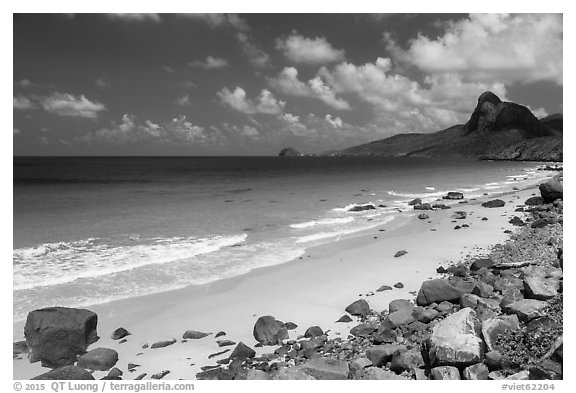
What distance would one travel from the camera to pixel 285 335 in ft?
27.7

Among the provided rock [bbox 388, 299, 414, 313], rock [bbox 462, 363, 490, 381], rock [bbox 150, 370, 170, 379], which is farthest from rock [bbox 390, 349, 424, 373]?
rock [bbox 150, 370, 170, 379]

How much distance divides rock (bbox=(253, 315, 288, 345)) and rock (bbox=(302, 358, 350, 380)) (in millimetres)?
1915

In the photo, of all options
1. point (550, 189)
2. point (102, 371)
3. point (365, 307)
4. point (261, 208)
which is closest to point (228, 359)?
point (102, 371)

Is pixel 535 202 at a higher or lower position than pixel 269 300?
higher

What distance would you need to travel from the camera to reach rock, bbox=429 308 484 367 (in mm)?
6090

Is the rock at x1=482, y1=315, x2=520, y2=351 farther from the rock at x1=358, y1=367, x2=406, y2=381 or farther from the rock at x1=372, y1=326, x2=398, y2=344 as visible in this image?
the rock at x1=372, y1=326, x2=398, y2=344

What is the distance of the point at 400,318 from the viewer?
27.2 feet

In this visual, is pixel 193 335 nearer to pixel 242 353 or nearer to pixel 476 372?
pixel 242 353

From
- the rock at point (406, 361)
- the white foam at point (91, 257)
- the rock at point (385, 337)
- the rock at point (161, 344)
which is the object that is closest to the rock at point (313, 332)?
the rock at point (385, 337)

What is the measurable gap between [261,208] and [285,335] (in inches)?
928

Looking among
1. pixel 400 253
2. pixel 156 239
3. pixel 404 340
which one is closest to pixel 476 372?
pixel 404 340

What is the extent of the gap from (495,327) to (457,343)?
861 millimetres
